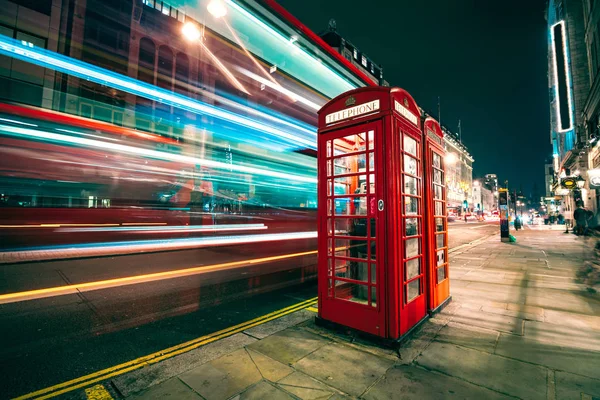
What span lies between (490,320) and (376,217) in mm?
2474

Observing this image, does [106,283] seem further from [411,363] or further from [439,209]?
[439,209]

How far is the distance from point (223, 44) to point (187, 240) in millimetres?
7857

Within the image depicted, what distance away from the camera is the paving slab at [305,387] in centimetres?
225

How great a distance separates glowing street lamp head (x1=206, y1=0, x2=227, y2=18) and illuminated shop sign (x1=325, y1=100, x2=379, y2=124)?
4455 mm

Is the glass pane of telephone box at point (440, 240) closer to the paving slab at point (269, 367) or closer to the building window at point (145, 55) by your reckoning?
the paving slab at point (269, 367)

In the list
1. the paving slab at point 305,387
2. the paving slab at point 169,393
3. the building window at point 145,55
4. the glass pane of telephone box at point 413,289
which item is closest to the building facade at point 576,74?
the glass pane of telephone box at point 413,289

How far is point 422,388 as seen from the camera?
233cm

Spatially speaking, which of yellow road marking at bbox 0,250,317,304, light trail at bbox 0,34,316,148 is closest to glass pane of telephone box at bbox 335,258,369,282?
yellow road marking at bbox 0,250,317,304

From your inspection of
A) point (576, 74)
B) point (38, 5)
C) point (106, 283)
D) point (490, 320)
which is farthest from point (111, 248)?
point (576, 74)

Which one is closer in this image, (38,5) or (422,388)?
(422,388)

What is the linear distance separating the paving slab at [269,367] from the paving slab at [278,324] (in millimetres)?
505

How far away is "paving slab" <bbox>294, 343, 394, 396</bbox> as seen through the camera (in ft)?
7.96

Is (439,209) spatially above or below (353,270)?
above

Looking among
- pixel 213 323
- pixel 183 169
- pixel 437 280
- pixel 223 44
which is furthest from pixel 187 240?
pixel 437 280
